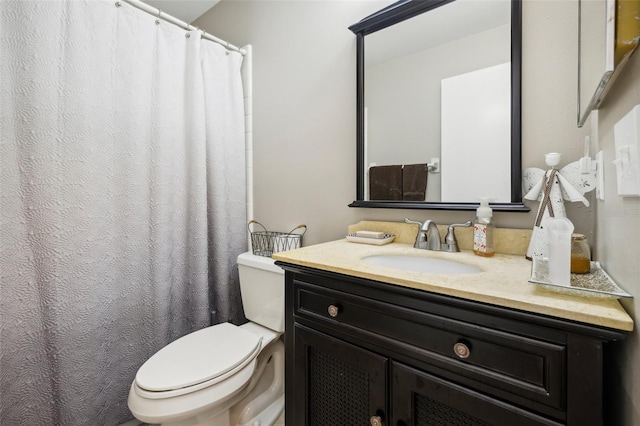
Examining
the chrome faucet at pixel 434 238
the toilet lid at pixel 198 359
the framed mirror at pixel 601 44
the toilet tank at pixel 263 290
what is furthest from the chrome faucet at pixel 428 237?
the toilet lid at pixel 198 359

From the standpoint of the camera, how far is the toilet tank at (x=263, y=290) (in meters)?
1.43

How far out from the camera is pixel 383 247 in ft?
4.02

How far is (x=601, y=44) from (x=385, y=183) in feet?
2.63

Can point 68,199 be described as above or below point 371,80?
below

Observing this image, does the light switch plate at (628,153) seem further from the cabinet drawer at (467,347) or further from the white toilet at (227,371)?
the white toilet at (227,371)

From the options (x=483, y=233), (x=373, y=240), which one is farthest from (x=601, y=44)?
(x=373, y=240)

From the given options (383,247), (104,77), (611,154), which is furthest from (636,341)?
(104,77)

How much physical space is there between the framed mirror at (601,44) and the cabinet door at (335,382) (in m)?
0.81

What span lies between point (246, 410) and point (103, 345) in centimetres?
70

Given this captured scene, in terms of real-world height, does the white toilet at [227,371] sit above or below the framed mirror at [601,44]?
below

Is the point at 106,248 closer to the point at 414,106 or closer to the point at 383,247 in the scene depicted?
the point at 383,247

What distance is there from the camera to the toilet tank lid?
142cm

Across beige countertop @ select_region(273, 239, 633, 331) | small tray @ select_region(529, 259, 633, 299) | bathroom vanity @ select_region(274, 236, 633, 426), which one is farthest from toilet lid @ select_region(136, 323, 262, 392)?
small tray @ select_region(529, 259, 633, 299)

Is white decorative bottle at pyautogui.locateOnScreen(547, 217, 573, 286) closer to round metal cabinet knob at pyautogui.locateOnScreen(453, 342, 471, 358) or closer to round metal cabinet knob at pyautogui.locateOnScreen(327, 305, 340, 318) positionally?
round metal cabinet knob at pyautogui.locateOnScreen(453, 342, 471, 358)
